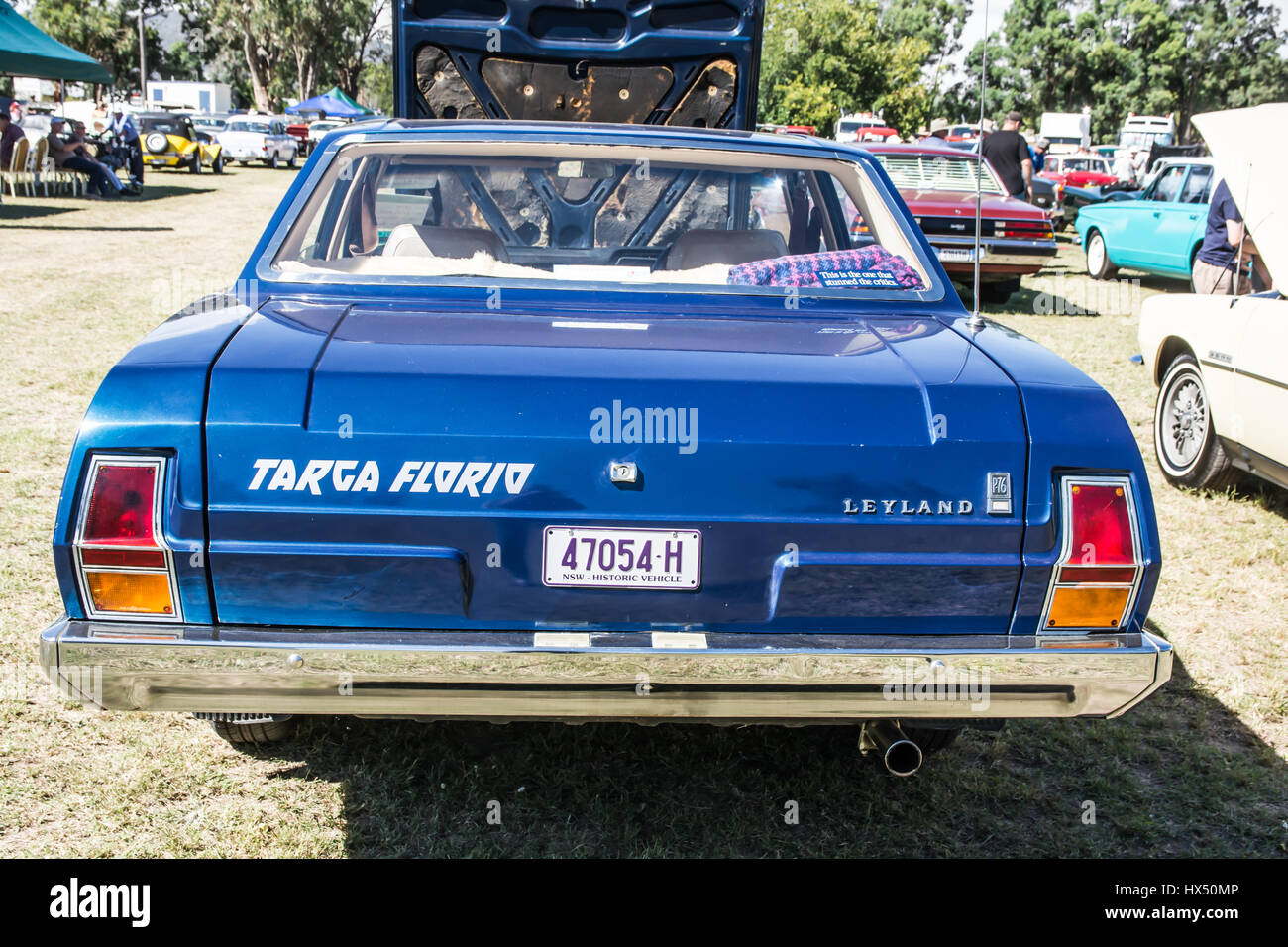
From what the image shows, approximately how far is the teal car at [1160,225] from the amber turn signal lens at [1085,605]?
10.8 m

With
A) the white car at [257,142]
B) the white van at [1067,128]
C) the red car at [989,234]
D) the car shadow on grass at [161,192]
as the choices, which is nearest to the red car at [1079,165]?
the white van at [1067,128]

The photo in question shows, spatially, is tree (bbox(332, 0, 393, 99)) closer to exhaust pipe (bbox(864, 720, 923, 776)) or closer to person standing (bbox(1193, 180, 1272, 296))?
person standing (bbox(1193, 180, 1272, 296))

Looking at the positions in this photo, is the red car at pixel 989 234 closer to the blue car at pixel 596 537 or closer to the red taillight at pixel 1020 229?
the red taillight at pixel 1020 229

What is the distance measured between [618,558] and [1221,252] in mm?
7392

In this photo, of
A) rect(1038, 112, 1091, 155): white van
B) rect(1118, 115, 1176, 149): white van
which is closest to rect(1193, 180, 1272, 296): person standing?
rect(1118, 115, 1176, 149): white van

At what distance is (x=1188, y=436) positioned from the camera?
230 inches

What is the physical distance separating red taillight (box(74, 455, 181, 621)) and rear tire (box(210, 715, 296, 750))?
29.6 inches

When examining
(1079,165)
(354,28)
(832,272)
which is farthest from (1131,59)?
(832,272)

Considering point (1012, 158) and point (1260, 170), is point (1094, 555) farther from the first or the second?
point (1012, 158)

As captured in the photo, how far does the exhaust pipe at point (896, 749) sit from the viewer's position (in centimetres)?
250

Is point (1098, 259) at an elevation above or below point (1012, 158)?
below
